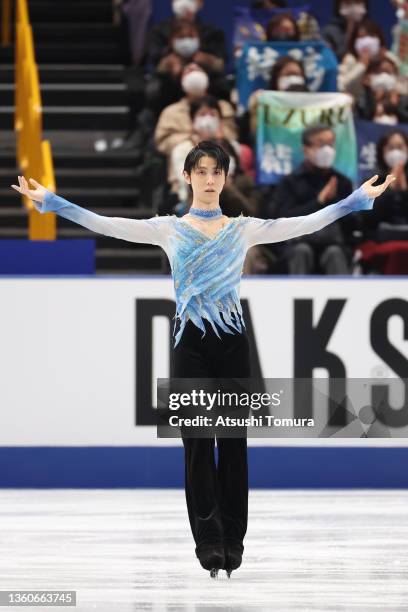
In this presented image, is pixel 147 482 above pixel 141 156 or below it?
below

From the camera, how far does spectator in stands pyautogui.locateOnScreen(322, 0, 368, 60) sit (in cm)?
1161

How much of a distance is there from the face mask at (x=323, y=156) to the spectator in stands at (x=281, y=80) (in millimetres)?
999

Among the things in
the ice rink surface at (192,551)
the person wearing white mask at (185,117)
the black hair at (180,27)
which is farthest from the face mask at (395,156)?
the ice rink surface at (192,551)

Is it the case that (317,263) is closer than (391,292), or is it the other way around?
(391,292)

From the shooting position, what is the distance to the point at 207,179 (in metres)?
4.67

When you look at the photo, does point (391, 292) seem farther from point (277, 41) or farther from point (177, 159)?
point (277, 41)

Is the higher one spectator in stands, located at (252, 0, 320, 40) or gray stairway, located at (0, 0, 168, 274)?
spectator in stands, located at (252, 0, 320, 40)

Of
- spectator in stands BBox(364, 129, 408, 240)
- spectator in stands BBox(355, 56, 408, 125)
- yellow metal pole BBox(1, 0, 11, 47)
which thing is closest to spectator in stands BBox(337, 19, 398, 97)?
spectator in stands BBox(355, 56, 408, 125)

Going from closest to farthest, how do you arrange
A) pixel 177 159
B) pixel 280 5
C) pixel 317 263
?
pixel 317 263
pixel 177 159
pixel 280 5

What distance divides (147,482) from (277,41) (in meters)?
4.54

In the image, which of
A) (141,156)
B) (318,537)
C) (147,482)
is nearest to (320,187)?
(141,156)

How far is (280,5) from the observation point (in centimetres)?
1203

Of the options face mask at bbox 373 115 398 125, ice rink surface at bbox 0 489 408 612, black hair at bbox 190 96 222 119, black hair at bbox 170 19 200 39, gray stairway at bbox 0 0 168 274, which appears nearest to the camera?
ice rink surface at bbox 0 489 408 612

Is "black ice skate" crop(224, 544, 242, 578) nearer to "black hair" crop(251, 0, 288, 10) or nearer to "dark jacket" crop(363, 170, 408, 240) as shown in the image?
"dark jacket" crop(363, 170, 408, 240)
